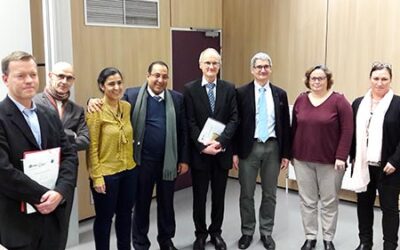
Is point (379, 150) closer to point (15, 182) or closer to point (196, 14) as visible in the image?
point (15, 182)

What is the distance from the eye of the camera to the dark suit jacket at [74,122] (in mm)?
2748

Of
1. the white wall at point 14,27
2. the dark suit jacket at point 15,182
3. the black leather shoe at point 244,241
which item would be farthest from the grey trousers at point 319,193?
the white wall at point 14,27

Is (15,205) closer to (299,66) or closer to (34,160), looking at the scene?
(34,160)

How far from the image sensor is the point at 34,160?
6.75 ft

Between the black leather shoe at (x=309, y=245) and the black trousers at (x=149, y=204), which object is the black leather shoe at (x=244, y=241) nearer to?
the black leather shoe at (x=309, y=245)

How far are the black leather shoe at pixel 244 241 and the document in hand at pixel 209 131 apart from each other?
3.17ft

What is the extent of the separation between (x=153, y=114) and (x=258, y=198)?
2317 millimetres

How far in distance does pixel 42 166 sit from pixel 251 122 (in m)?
1.79

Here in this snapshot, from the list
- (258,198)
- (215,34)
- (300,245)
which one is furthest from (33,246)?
(215,34)

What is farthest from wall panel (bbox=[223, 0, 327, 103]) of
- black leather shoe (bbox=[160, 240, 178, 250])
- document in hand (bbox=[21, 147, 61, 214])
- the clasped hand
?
document in hand (bbox=[21, 147, 61, 214])

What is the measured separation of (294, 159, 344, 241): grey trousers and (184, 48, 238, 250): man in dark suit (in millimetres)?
621

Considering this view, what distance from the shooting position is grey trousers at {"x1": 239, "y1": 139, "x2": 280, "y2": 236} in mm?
3457

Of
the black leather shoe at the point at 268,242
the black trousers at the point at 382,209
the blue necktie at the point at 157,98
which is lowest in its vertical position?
the black leather shoe at the point at 268,242

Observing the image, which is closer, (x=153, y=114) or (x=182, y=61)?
(x=153, y=114)
